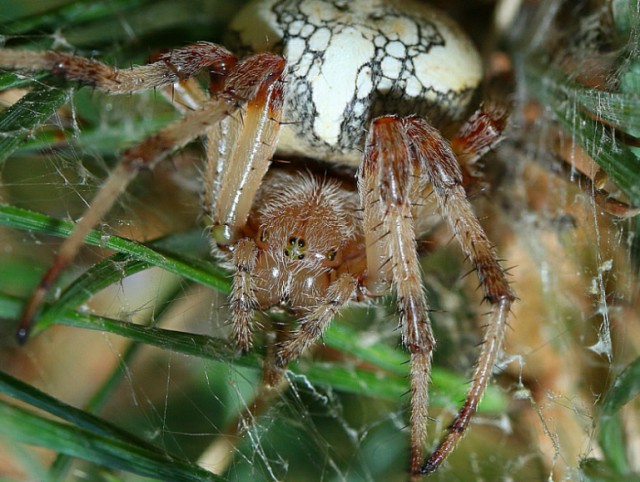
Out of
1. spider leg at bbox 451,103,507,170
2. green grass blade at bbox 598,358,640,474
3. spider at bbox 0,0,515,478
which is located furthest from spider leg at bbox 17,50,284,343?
green grass blade at bbox 598,358,640,474

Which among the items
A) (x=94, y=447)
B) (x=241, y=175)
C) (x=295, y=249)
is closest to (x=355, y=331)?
(x=295, y=249)

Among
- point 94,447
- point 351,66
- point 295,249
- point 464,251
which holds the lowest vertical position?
point 94,447

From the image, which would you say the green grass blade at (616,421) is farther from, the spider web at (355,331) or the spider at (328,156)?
the spider at (328,156)

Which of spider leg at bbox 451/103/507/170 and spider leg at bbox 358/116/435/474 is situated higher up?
spider leg at bbox 451/103/507/170

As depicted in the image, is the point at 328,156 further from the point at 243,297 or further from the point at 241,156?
the point at 243,297

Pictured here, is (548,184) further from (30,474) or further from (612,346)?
(30,474)

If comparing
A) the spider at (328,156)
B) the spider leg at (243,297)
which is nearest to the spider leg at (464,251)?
the spider at (328,156)

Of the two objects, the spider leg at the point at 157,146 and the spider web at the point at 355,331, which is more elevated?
the spider leg at the point at 157,146

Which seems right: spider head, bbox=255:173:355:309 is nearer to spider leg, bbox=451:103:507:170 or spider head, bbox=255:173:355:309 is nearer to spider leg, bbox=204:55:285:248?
spider leg, bbox=204:55:285:248
